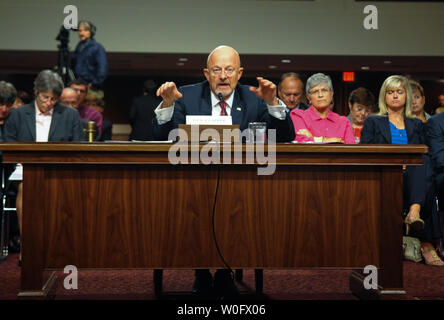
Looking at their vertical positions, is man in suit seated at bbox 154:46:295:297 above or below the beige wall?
below

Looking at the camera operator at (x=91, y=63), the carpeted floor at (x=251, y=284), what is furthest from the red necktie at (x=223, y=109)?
the camera operator at (x=91, y=63)

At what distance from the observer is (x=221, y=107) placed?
8.26 ft

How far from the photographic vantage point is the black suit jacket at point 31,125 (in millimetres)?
3172

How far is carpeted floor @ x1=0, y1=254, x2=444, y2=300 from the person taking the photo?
2398 mm

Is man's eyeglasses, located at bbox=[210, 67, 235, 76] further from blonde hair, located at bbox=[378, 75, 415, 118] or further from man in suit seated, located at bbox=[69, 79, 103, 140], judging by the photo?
man in suit seated, located at bbox=[69, 79, 103, 140]

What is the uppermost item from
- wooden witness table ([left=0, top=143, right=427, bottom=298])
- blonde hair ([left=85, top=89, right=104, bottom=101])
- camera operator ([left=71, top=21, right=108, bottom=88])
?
camera operator ([left=71, top=21, right=108, bottom=88])

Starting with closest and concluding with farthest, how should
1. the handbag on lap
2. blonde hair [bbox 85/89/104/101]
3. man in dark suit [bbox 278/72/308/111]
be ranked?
the handbag on lap, man in dark suit [bbox 278/72/308/111], blonde hair [bbox 85/89/104/101]

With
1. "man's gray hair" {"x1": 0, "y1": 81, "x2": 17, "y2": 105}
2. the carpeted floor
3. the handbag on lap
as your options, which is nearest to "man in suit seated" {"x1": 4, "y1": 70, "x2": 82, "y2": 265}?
"man's gray hair" {"x1": 0, "y1": 81, "x2": 17, "y2": 105}

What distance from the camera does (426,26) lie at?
8750 millimetres

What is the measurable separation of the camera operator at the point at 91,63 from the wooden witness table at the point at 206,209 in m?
3.34

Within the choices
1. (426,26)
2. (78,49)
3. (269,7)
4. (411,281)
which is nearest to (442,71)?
(426,26)

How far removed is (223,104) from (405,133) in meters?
1.38

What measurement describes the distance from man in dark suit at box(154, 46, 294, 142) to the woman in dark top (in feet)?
3.22

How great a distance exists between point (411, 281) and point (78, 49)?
397 centimetres
